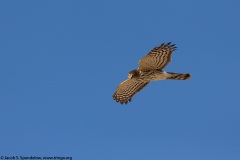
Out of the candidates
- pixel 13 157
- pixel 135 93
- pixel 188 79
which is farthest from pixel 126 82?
pixel 13 157

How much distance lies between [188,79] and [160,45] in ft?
4.72

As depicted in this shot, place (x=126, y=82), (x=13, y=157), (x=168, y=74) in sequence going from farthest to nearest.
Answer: (x=126, y=82), (x=168, y=74), (x=13, y=157)

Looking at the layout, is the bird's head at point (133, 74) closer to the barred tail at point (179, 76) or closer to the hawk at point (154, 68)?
the hawk at point (154, 68)

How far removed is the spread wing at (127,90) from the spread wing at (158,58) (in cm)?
113

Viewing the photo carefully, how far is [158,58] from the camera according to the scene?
2100 cm

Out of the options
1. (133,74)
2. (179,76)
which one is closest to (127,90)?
(133,74)

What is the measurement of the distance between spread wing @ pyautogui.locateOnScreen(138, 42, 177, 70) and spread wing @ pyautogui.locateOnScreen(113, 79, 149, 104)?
113cm

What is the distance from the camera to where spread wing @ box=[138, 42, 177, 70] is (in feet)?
68.0

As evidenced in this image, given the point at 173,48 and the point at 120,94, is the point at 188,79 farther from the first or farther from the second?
the point at 120,94

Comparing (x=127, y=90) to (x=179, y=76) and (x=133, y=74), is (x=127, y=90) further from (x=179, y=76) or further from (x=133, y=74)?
(x=179, y=76)

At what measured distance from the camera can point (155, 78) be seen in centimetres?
2169

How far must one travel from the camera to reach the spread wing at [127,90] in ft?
74.3

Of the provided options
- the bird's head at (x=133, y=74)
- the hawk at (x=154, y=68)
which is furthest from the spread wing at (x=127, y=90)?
the bird's head at (x=133, y=74)

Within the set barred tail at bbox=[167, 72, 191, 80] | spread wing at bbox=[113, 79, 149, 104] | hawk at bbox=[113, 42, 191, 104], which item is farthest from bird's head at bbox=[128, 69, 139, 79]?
barred tail at bbox=[167, 72, 191, 80]
